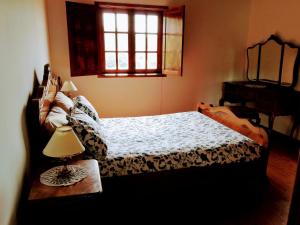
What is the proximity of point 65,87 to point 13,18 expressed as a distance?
2033mm

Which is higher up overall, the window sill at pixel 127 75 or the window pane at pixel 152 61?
the window pane at pixel 152 61

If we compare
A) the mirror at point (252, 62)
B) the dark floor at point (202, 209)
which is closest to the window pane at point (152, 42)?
the mirror at point (252, 62)

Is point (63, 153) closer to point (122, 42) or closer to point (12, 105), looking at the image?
point (12, 105)

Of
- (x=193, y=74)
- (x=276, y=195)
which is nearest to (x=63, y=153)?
(x=276, y=195)

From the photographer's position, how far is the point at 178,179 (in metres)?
2.28

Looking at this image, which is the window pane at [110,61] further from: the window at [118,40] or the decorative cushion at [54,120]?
the decorative cushion at [54,120]

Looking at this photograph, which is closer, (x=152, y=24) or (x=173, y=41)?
(x=173, y=41)

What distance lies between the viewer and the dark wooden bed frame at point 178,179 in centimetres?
191

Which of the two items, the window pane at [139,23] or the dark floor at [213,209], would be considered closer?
the dark floor at [213,209]

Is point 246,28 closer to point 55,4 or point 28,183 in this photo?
point 55,4

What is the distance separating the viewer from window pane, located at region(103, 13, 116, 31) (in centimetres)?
417

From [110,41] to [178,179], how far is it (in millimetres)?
2818

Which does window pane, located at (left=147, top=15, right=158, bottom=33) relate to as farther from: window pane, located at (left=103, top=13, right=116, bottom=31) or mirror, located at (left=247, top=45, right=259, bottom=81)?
mirror, located at (left=247, top=45, right=259, bottom=81)

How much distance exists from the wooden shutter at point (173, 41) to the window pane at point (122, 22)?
651mm
